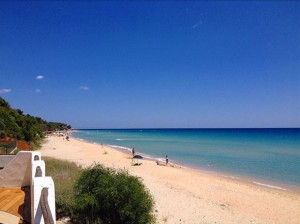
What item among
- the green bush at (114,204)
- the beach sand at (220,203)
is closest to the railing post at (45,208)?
the green bush at (114,204)

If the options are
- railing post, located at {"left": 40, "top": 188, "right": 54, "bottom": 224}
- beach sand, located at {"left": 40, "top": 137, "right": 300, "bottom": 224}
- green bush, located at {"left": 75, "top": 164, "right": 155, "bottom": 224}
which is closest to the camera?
railing post, located at {"left": 40, "top": 188, "right": 54, "bottom": 224}

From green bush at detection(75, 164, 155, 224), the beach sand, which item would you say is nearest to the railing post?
green bush at detection(75, 164, 155, 224)

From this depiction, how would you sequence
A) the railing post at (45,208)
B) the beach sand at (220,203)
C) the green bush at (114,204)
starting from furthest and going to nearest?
the beach sand at (220,203) < the green bush at (114,204) < the railing post at (45,208)

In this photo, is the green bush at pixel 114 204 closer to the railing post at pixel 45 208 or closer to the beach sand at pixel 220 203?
the beach sand at pixel 220 203

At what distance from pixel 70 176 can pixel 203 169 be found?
16973 millimetres

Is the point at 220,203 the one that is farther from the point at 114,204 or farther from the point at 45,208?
the point at 45,208

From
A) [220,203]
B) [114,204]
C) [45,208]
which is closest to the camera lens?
[45,208]

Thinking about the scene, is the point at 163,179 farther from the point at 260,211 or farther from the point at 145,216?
the point at 145,216

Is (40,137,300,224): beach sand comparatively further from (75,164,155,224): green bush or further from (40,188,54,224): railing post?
(40,188,54,224): railing post

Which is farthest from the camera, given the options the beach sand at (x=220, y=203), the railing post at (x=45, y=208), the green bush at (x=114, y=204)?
the beach sand at (x=220, y=203)

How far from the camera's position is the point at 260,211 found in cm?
1470

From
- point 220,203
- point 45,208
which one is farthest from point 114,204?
point 220,203

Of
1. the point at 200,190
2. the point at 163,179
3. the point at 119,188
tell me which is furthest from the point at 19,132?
the point at 119,188

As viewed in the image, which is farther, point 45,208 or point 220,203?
point 220,203
